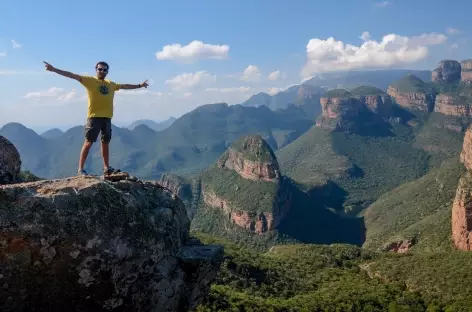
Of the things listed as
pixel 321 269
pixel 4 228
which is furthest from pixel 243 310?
pixel 4 228

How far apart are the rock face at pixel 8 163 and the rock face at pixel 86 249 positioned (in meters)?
3.73

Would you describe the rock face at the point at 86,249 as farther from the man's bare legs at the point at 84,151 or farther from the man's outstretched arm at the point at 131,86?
the man's outstretched arm at the point at 131,86

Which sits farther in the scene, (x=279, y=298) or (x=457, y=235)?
(x=457, y=235)

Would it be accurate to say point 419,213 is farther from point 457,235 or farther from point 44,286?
point 44,286

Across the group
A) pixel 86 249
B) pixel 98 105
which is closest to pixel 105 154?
pixel 98 105

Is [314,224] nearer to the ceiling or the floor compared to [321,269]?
nearer to the floor

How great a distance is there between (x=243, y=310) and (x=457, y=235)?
5161 cm

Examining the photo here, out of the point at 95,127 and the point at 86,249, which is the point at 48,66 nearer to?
the point at 95,127

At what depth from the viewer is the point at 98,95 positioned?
40.9 ft

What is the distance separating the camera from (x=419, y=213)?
10250 cm

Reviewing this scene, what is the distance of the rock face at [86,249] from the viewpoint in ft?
27.7

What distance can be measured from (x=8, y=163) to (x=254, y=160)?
12389 centimetres

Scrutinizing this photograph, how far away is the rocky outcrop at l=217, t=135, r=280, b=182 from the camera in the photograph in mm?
131000

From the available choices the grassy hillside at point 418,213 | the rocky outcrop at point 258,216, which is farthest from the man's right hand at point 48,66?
the rocky outcrop at point 258,216
